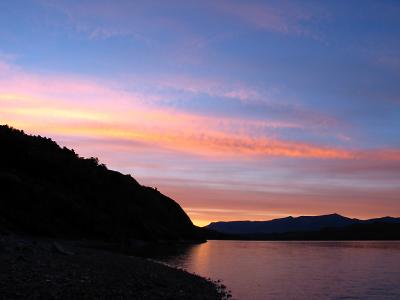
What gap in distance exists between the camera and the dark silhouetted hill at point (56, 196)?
105 metres

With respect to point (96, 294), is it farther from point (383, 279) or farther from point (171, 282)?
point (383, 279)

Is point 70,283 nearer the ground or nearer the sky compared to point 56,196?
nearer the ground

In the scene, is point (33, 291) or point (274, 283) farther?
point (274, 283)

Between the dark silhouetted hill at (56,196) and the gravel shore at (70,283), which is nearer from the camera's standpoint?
the gravel shore at (70,283)

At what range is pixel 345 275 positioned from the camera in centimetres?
6938

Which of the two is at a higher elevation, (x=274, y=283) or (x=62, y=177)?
(x=62, y=177)

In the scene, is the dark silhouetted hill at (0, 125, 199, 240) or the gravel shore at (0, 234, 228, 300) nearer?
the gravel shore at (0, 234, 228, 300)

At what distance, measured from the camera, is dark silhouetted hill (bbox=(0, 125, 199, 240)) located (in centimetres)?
10469

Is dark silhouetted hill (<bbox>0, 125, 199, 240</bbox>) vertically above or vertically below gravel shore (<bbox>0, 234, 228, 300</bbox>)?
above

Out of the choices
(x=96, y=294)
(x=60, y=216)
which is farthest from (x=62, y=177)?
(x=96, y=294)

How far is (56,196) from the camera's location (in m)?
124

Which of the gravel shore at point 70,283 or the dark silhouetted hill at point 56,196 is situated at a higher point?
the dark silhouetted hill at point 56,196

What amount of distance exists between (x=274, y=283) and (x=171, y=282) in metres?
19.7

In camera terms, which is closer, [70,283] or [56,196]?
[70,283]
